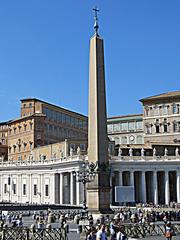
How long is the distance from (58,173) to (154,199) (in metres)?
12.1

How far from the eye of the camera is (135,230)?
21.7 m

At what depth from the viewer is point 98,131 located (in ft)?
79.3

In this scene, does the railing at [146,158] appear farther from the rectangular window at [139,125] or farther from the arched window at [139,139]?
the rectangular window at [139,125]

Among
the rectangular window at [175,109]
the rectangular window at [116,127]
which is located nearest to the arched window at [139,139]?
the rectangular window at [116,127]

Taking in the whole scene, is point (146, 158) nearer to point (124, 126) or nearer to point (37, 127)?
point (37, 127)

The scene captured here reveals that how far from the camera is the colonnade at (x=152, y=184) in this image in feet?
178

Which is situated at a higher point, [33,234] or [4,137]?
[4,137]

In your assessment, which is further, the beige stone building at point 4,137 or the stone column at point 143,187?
the beige stone building at point 4,137

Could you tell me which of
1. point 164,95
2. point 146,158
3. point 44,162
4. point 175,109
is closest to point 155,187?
point 146,158

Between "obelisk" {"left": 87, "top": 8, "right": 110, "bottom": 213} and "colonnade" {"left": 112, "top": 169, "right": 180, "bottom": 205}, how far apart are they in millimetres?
29948

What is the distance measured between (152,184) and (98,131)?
33.3m

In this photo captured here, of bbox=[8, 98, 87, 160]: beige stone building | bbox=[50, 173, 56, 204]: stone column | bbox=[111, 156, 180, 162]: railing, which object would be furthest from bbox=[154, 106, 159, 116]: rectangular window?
bbox=[50, 173, 56, 204]: stone column

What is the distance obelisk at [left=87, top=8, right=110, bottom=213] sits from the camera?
24.1 meters

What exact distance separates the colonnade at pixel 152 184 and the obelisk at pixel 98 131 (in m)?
29.9
